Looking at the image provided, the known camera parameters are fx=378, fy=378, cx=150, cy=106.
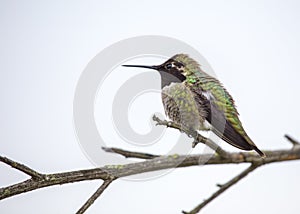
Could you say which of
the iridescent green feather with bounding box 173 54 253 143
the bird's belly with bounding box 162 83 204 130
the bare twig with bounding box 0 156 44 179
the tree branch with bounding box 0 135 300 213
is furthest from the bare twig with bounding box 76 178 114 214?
the bird's belly with bounding box 162 83 204 130

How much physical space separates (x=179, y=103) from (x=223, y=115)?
34 centimetres

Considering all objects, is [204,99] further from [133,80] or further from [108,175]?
[108,175]

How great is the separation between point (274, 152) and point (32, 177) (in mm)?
684

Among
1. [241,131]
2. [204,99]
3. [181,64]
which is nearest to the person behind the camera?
[241,131]

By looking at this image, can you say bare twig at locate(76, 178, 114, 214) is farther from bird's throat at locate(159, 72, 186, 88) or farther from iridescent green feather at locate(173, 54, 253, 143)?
bird's throat at locate(159, 72, 186, 88)

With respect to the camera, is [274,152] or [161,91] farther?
[161,91]

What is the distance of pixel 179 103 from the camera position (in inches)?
77.4

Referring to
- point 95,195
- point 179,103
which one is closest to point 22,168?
point 95,195

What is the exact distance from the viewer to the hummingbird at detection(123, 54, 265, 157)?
4.77 feet

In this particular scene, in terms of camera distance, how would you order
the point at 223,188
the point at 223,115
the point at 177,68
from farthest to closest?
the point at 177,68 → the point at 223,115 → the point at 223,188

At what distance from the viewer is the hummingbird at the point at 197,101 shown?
1.46 m

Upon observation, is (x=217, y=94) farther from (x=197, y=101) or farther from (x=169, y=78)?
(x=169, y=78)

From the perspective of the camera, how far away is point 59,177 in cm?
107

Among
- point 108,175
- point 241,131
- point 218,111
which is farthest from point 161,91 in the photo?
point 108,175
